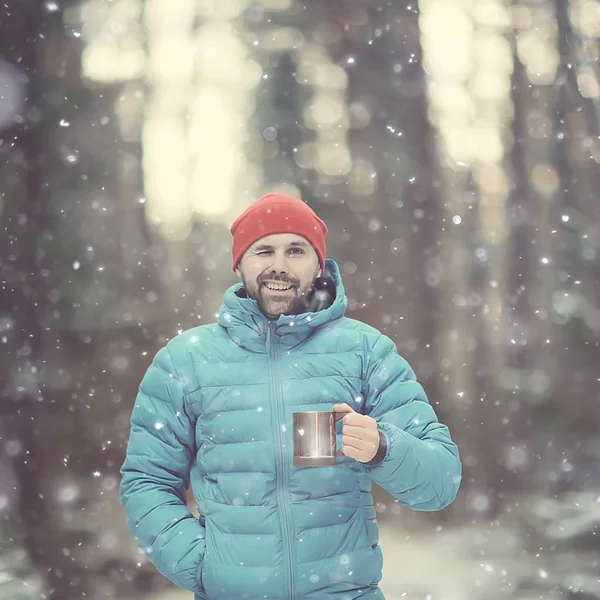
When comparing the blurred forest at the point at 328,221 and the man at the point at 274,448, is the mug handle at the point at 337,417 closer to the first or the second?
the man at the point at 274,448

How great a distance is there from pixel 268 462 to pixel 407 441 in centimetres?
26

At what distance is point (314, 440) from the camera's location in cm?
125

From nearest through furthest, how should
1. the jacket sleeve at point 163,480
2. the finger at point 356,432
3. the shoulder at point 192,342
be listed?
1. the finger at point 356,432
2. the jacket sleeve at point 163,480
3. the shoulder at point 192,342

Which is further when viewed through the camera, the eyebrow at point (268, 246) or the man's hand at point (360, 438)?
the eyebrow at point (268, 246)

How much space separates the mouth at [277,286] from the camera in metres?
1.48

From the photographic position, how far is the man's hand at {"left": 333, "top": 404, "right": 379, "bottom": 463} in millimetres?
1229

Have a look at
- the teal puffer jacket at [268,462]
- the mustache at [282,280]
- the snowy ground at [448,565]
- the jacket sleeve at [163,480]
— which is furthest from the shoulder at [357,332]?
the snowy ground at [448,565]

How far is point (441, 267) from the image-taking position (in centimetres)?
339

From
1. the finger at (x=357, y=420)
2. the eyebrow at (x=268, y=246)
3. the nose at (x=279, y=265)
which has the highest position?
the eyebrow at (x=268, y=246)

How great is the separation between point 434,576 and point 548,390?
1034mm

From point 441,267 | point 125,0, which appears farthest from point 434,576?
point 125,0

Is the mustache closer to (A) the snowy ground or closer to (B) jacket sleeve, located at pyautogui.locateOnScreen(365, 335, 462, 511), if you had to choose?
(B) jacket sleeve, located at pyautogui.locateOnScreen(365, 335, 462, 511)

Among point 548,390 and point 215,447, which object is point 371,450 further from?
point 548,390

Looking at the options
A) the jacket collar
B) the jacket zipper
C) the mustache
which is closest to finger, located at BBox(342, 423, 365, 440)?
the jacket zipper
